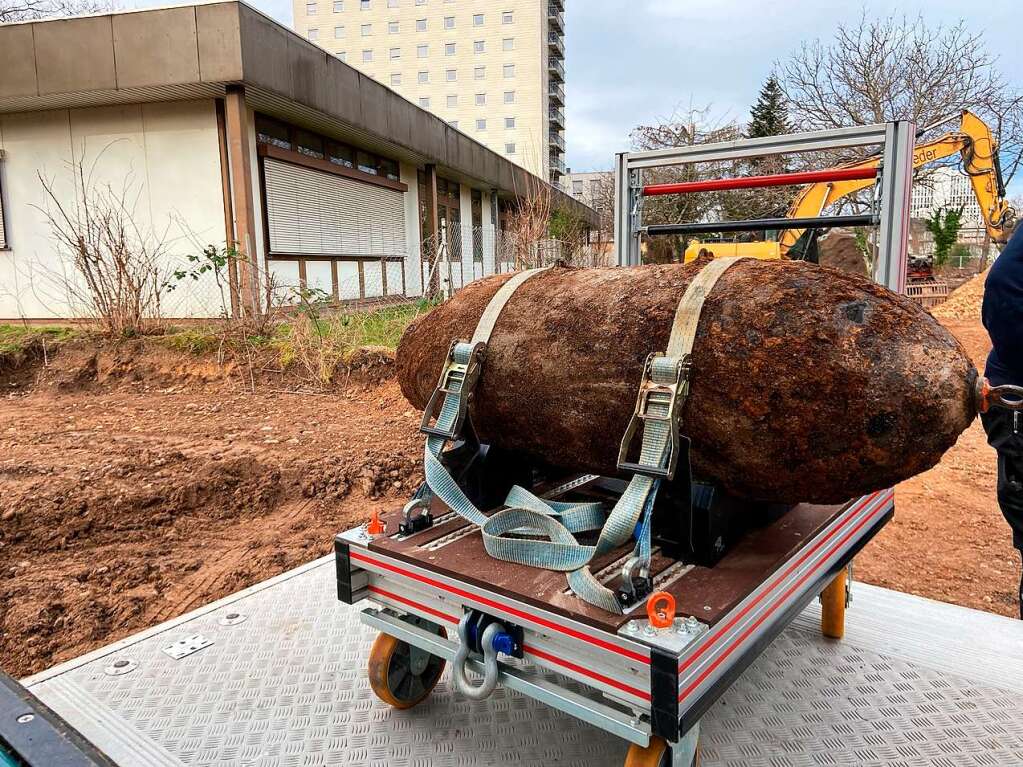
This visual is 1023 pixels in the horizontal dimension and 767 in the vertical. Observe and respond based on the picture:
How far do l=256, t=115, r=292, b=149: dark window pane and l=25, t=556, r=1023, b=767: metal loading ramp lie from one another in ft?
33.0

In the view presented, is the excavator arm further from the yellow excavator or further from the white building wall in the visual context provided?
the white building wall

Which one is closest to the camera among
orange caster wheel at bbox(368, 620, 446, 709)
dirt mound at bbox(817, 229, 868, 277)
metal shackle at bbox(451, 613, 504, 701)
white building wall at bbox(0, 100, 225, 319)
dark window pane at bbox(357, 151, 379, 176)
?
metal shackle at bbox(451, 613, 504, 701)

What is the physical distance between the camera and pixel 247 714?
209 cm

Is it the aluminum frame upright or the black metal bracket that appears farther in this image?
the aluminum frame upright

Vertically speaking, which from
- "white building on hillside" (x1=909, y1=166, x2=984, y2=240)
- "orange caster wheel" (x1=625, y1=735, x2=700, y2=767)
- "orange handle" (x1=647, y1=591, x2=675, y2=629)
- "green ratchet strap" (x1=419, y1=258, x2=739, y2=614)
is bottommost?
"orange caster wheel" (x1=625, y1=735, x2=700, y2=767)

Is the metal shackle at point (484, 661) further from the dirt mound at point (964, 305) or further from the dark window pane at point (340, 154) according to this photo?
the dirt mound at point (964, 305)

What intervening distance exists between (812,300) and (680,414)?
39 centimetres

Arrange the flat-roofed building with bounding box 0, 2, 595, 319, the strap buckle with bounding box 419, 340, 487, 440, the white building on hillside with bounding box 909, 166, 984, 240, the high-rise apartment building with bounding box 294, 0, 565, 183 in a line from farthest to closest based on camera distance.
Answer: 1. the high-rise apartment building with bounding box 294, 0, 565, 183
2. the white building on hillside with bounding box 909, 166, 984, 240
3. the flat-roofed building with bounding box 0, 2, 595, 319
4. the strap buckle with bounding box 419, 340, 487, 440

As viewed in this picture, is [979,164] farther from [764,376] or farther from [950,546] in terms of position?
[764,376]

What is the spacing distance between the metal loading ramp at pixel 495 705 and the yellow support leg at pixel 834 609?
0.14 ft

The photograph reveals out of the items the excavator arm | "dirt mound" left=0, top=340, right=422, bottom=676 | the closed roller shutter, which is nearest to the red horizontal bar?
"dirt mound" left=0, top=340, right=422, bottom=676

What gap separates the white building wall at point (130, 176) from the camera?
10391mm

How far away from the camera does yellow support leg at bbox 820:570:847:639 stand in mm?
2371

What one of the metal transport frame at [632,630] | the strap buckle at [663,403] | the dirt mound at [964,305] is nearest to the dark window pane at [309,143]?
the metal transport frame at [632,630]
